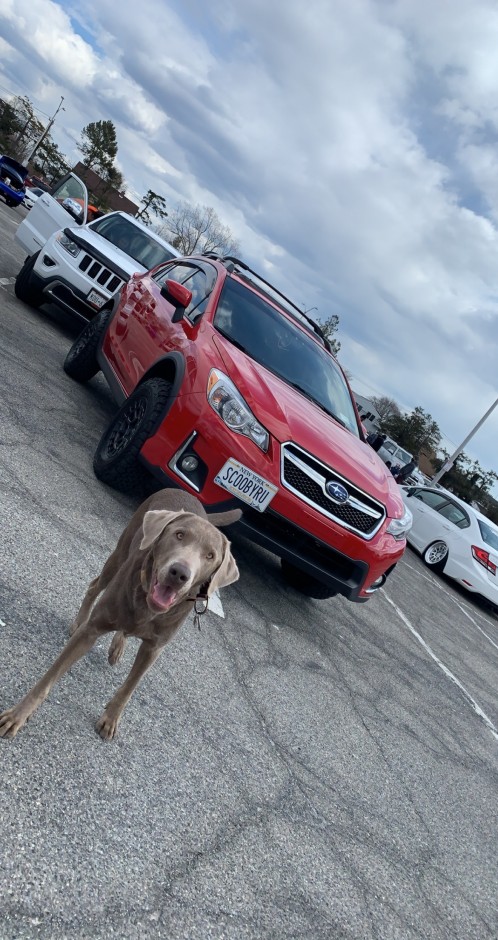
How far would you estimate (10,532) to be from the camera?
3.31 meters

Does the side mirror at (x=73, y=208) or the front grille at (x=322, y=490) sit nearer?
the front grille at (x=322, y=490)

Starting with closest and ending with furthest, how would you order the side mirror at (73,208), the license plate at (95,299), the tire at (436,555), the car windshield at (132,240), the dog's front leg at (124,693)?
the dog's front leg at (124,693) < the license plate at (95,299) < the side mirror at (73,208) < the car windshield at (132,240) < the tire at (436,555)

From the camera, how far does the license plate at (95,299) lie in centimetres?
737

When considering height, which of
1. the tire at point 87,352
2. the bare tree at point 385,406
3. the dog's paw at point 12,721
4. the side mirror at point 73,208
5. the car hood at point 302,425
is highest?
the bare tree at point 385,406

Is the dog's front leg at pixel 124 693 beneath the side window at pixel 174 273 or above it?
beneath

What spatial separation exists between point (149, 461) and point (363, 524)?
57.1 inches

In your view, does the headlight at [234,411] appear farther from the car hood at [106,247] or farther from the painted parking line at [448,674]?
the car hood at [106,247]

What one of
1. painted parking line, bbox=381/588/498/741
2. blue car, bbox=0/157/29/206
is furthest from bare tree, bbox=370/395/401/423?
painted parking line, bbox=381/588/498/741

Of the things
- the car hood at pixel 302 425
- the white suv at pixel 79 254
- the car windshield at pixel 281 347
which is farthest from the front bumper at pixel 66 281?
the car hood at pixel 302 425

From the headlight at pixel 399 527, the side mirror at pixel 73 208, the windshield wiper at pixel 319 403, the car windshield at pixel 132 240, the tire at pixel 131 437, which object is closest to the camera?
the tire at pixel 131 437

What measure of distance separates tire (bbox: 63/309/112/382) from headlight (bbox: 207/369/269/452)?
256 centimetres

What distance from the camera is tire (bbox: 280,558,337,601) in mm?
4930

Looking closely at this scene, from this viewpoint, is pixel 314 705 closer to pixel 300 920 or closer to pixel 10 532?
pixel 300 920

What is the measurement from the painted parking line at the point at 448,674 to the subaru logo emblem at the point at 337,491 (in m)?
2.50
